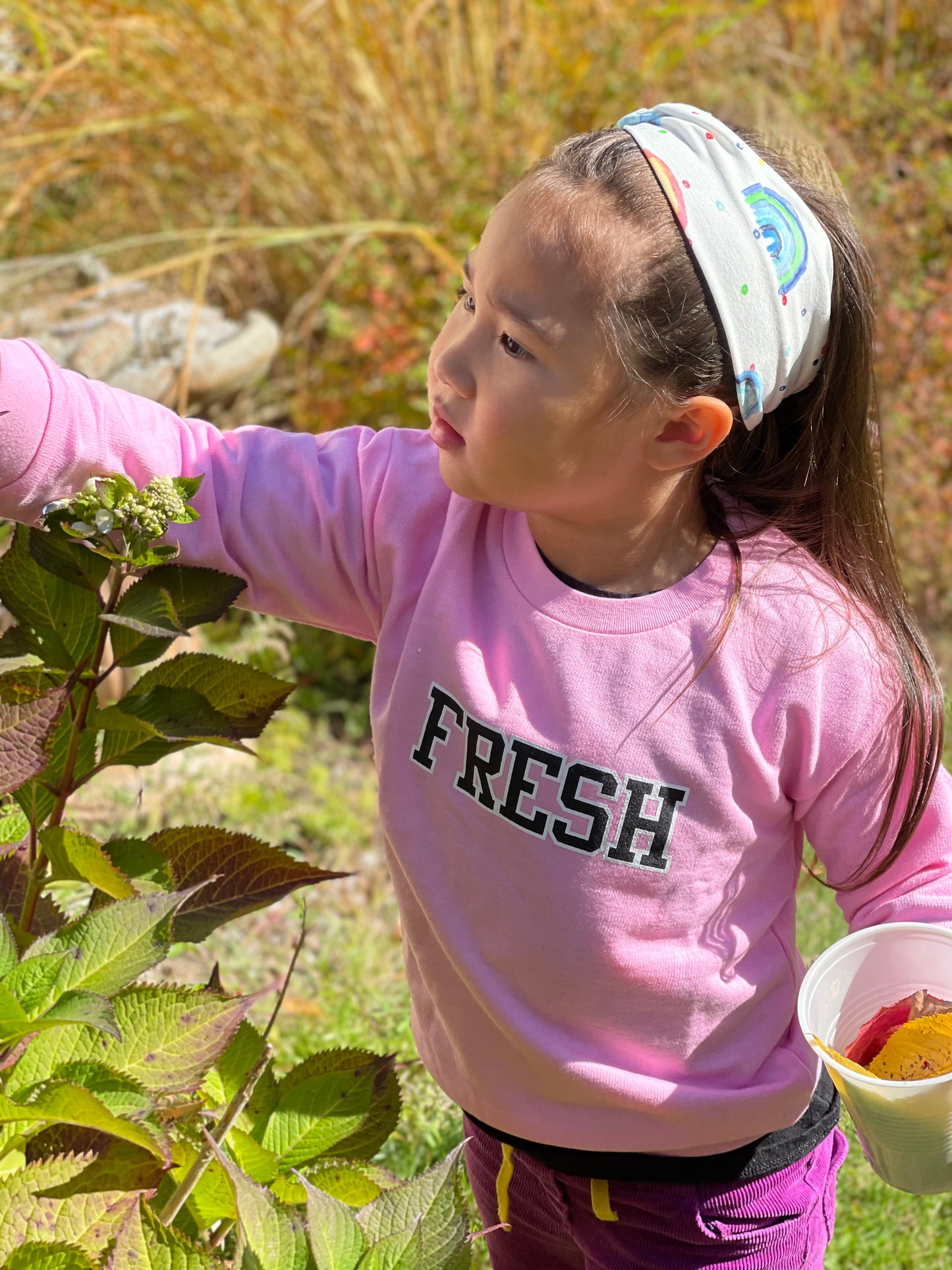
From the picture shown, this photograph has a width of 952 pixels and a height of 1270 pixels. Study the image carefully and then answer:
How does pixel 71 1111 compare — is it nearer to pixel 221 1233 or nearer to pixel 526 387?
pixel 221 1233

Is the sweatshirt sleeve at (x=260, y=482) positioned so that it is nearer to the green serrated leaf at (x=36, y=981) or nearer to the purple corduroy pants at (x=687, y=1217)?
the green serrated leaf at (x=36, y=981)

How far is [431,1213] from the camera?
0.84 metres

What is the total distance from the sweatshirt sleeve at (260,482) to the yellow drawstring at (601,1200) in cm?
60

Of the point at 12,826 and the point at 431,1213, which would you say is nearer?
the point at 431,1213

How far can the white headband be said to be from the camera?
3.51 ft

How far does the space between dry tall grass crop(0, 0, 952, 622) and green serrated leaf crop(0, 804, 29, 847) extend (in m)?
2.68

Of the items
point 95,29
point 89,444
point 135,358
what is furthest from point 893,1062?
point 95,29

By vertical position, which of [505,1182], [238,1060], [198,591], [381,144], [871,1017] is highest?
[198,591]

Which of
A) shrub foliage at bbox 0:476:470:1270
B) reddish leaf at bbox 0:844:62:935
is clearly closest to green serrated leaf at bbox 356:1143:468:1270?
shrub foliage at bbox 0:476:470:1270

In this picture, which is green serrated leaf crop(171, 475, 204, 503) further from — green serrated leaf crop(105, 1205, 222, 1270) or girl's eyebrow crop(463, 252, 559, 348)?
green serrated leaf crop(105, 1205, 222, 1270)

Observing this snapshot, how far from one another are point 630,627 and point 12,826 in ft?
1.85

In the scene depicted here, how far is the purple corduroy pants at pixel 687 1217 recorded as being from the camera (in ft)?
4.19

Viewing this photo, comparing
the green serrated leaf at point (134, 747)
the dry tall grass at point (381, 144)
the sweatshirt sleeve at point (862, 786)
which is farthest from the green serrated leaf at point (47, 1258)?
the dry tall grass at point (381, 144)

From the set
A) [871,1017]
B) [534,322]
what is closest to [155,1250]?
[871,1017]
